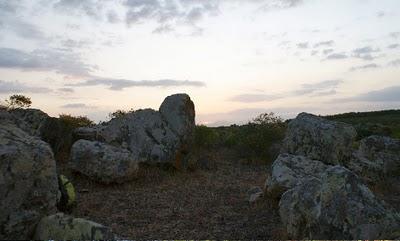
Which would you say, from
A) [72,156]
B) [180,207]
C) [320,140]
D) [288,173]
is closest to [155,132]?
[72,156]

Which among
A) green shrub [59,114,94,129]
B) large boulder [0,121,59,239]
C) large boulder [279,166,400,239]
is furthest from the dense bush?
large boulder [0,121,59,239]

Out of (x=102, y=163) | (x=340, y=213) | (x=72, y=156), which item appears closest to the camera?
(x=340, y=213)

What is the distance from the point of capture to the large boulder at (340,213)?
10461 mm

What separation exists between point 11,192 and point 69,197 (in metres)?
4.96

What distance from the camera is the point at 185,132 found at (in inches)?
899

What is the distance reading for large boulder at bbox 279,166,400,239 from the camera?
34.3 ft

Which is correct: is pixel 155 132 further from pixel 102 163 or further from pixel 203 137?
pixel 203 137

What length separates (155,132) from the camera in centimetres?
2250

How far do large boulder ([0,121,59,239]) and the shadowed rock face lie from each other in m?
11.0

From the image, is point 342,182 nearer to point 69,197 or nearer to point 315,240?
point 315,240

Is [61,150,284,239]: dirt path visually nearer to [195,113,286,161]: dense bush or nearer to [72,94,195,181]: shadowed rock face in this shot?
[72,94,195,181]: shadowed rock face

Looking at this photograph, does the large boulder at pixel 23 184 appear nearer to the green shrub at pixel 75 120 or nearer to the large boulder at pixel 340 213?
the large boulder at pixel 340 213

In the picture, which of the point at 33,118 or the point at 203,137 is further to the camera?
the point at 203,137

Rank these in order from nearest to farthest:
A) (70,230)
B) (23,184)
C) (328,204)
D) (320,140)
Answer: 1. (70,230)
2. (23,184)
3. (328,204)
4. (320,140)
